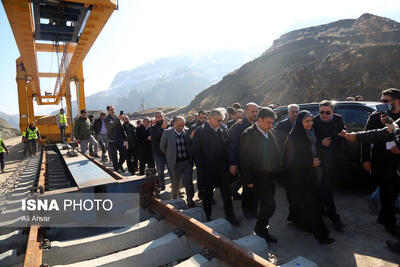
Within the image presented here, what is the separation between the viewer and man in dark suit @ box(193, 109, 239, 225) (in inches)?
164

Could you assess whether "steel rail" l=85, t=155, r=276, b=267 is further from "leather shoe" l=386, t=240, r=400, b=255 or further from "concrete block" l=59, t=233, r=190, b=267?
"leather shoe" l=386, t=240, r=400, b=255

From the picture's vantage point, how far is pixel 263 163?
3.54 m

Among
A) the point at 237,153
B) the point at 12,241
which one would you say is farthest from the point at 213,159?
the point at 12,241

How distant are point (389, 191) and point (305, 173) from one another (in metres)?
1.10

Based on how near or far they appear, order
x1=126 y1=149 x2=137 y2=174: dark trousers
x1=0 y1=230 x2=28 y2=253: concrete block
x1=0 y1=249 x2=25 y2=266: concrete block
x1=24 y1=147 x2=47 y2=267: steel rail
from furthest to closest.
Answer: x1=126 y1=149 x2=137 y2=174: dark trousers < x1=0 y1=230 x2=28 y2=253: concrete block < x1=0 y1=249 x2=25 y2=266: concrete block < x1=24 y1=147 x2=47 y2=267: steel rail

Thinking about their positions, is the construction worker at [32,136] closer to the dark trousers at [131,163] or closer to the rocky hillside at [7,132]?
the dark trousers at [131,163]

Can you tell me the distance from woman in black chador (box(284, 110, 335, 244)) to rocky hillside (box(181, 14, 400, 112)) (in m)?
20.5

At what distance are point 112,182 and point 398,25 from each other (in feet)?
153

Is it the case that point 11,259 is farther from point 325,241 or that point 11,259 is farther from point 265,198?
point 325,241

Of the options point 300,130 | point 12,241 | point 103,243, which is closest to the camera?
point 103,243

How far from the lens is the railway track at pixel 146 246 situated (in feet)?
7.98

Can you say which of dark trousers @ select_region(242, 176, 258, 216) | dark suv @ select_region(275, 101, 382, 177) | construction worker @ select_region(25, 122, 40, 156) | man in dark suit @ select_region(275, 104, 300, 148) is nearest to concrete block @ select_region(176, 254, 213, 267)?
dark trousers @ select_region(242, 176, 258, 216)

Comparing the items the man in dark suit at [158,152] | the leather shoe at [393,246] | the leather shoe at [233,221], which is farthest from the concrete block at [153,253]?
the man in dark suit at [158,152]

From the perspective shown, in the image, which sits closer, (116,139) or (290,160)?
(290,160)
